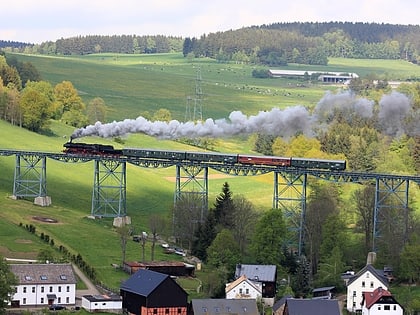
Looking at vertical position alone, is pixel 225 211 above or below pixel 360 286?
above

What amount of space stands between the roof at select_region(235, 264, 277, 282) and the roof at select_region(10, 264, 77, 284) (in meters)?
13.9

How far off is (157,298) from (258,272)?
11865 millimetres

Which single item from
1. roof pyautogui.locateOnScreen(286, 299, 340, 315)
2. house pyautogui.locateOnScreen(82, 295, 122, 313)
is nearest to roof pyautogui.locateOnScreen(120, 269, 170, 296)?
house pyautogui.locateOnScreen(82, 295, 122, 313)

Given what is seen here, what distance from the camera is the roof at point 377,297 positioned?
88.1m

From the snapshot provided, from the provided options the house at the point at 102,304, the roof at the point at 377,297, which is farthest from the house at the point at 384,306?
the house at the point at 102,304

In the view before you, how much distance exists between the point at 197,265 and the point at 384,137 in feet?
231

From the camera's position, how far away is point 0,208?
118 m

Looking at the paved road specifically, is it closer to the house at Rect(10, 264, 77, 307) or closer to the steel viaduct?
the house at Rect(10, 264, 77, 307)

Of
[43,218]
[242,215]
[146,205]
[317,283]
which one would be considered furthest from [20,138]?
[317,283]

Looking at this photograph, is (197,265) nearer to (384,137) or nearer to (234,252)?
(234,252)

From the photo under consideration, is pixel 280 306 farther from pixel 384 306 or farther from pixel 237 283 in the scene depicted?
pixel 384 306

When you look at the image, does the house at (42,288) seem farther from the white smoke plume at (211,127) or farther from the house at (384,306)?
the white smoke plume at (211,127)

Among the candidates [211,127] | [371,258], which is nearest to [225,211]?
[371,258]

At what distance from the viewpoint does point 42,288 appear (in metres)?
90.4
